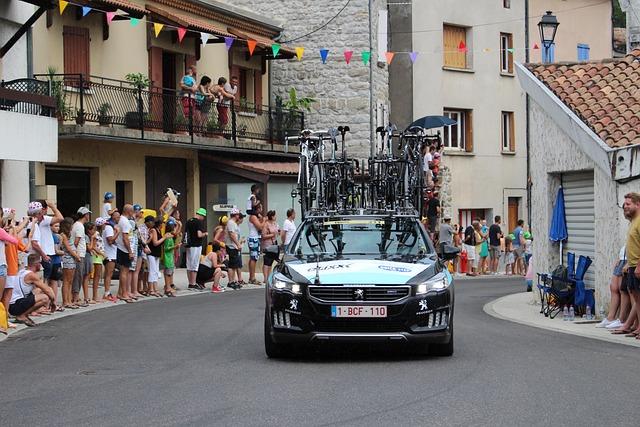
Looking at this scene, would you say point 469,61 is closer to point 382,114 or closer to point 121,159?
point 382,114

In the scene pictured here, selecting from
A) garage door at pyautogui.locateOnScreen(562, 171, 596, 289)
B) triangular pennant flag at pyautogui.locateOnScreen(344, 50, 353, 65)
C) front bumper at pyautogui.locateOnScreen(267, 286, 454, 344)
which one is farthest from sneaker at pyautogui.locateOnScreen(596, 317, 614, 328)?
triangular pennant flag at pyautogui.locateOnScreen(344, 50, 353, 65)

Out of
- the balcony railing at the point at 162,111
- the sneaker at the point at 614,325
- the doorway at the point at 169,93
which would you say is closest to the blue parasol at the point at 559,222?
the sneaker at the point at 614,325

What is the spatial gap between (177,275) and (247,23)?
1006cm

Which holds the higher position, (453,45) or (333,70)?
(453,45)

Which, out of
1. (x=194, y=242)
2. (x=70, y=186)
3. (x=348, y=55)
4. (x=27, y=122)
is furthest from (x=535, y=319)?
(x=348, y=55)

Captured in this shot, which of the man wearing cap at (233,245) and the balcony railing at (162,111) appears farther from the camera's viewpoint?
the balcony railing at (162,111)

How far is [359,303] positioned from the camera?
533 inches

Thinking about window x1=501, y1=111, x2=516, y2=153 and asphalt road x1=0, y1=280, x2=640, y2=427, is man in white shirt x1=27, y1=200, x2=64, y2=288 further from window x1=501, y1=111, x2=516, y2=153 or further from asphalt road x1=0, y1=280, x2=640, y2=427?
window x1=501, y1=111, x2=516, y2=153

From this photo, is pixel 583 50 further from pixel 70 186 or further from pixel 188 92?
pixel 70 186

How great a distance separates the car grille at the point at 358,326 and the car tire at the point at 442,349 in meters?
0.72

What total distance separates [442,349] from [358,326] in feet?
3.75

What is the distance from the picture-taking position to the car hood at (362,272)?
44.8ft

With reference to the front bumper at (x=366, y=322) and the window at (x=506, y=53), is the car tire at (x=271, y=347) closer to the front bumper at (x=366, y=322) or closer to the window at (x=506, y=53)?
the front bumper at (x=366, y=322)

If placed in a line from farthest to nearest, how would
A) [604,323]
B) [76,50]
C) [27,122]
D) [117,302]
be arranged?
[76,50] → [27,122] → [117,302] → [604,323]
